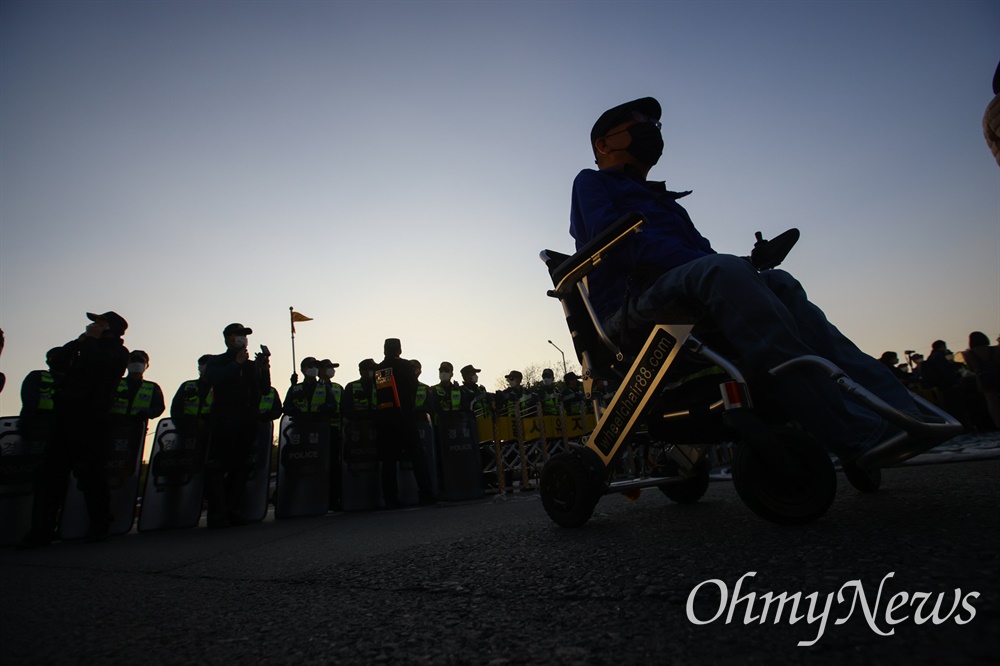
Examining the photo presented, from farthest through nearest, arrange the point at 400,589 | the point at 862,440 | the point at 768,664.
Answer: the point at 862,440 < the point at 400,589 < the point at 768,664

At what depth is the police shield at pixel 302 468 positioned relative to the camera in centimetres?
642

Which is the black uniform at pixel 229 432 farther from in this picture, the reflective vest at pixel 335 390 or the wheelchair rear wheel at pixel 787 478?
the wheelchair rear wheel at pixel 787 478

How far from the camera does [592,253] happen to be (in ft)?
6.54

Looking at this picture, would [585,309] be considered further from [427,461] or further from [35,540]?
[427,461]

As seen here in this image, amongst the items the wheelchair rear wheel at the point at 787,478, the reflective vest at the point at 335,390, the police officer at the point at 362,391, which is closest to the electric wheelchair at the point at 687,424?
the wheelchair rear wheel at the point at 787,478

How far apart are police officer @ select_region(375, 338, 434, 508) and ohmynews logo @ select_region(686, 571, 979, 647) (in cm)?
595

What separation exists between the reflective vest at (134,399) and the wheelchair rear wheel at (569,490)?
249 inches

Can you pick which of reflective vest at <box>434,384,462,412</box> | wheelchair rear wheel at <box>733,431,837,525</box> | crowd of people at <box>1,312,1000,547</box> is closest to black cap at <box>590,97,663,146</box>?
crowd of people at <box>1,312,1000,547</box>

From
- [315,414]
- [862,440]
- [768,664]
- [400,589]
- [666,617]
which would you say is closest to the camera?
[768,664]

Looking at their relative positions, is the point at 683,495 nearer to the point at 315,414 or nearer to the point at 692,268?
the point at 692,268

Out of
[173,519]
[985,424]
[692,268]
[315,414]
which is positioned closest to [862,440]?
[692,268]

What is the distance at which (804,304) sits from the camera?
6.60 ft

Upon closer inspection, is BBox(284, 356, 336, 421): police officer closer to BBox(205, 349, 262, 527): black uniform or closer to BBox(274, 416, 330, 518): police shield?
BBox(274, 416, 330, 518): police shield

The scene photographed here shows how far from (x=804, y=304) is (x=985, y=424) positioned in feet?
40.9
